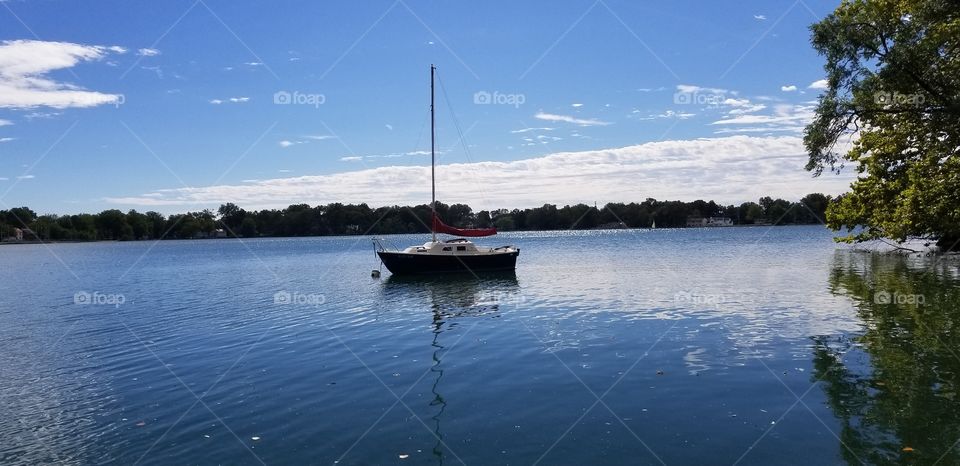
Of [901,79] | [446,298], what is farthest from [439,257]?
[901,79]

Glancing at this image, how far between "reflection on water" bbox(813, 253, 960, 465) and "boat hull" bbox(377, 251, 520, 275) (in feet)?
87.8

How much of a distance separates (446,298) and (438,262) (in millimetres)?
14245

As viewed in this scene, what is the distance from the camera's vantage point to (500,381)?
48.4ft

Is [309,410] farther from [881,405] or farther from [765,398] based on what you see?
[881,405]

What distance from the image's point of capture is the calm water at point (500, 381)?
33.9 feet

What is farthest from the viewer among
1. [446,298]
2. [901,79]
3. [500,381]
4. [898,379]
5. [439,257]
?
[439,257]

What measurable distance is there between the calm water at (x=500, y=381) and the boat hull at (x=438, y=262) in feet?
50.4

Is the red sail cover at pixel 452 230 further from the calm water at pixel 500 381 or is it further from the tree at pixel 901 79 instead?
the tree at pixel 901 79

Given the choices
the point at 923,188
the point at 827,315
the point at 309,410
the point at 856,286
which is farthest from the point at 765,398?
the point at 856,286

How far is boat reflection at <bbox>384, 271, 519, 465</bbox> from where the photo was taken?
13.0 meters

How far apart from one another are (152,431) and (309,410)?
2.83 metres

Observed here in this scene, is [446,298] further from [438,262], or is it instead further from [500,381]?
[500,381]

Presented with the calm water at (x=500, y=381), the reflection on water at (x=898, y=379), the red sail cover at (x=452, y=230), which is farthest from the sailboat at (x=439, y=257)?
the reflection on water at (x=898, y=379)

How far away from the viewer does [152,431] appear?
11586 millimetres
